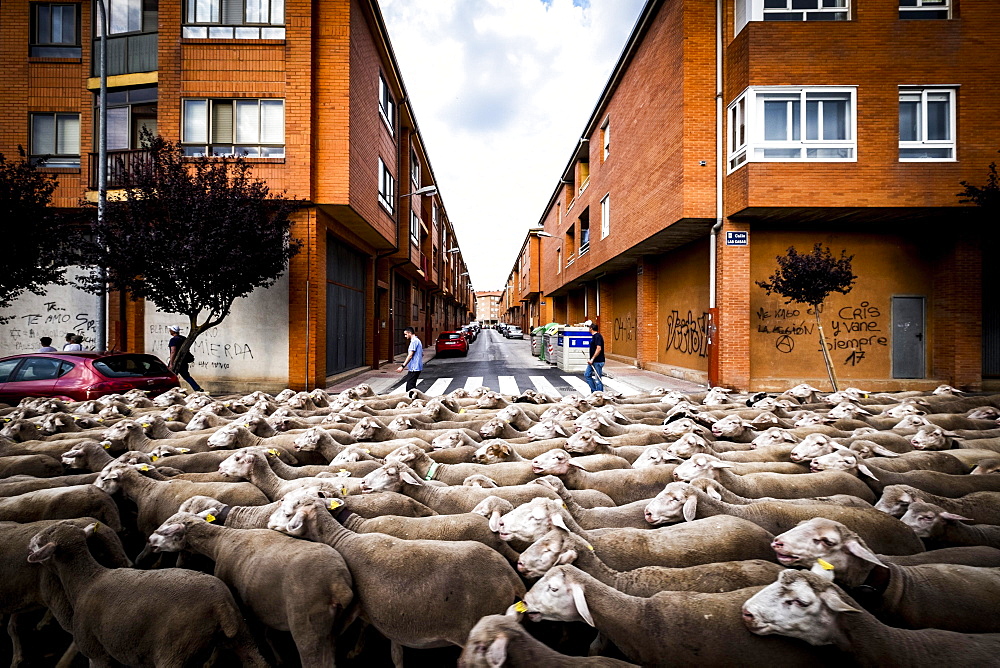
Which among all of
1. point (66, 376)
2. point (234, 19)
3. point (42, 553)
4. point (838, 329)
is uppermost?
point (234, 19)

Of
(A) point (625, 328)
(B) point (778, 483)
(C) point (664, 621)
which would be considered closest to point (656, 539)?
(C) point (664, 621)

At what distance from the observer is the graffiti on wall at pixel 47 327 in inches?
605

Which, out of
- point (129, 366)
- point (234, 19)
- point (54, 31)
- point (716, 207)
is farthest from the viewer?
point (54, 31)

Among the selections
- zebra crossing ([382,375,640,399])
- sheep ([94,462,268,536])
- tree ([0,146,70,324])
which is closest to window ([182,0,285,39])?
tree ([0,146,70,324])

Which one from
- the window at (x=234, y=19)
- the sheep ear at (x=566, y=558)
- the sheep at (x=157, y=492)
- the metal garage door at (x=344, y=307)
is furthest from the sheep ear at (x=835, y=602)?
the window at (x=234, y=19)

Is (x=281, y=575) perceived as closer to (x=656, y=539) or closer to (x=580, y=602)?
(x=580, y=602)

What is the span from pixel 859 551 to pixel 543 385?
45.5 ft

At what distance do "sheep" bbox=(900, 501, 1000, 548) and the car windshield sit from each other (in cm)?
1258

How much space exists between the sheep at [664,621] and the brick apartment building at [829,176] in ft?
42.6

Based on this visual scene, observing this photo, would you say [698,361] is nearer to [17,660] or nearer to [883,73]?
[883,73]

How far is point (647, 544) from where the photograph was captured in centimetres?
360

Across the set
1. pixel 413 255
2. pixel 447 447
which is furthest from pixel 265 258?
pixel 413 255

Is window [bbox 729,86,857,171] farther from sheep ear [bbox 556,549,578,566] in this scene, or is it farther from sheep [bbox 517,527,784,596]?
sheep ear [bbox 556,549,578,566]

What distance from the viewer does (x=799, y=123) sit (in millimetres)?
13719
